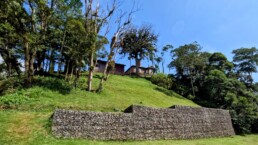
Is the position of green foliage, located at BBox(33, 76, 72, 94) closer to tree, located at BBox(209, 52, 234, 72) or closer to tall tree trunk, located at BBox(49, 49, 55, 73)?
tall tree trunk, located at BBox(49, 49, 55, 73)

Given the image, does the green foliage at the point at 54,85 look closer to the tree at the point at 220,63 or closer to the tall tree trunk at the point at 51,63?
the tall tree trunk at the point at 51,63

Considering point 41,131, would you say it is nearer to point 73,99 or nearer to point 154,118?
point 73,99

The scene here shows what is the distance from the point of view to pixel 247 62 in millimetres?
37312

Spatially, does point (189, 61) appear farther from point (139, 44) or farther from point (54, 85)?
point (54, 85)

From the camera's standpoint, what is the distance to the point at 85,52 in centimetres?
1639

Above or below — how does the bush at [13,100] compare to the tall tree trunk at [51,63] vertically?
below

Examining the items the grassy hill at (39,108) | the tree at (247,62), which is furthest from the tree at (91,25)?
the tree at (247,62)

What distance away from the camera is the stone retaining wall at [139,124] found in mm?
9727

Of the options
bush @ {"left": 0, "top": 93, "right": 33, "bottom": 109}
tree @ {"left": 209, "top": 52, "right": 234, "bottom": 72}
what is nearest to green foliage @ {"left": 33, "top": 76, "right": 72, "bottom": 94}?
bush @ {"left": 0, "top": 93, "right": 33, "bottom": 109}

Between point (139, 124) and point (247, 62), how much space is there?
3370 cm

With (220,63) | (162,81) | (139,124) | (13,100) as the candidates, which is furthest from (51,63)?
(220,63)

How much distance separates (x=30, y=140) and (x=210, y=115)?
14.2m

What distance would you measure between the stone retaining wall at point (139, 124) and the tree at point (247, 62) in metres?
24.2

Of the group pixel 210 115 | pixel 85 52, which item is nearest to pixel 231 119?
pixel 210 115
